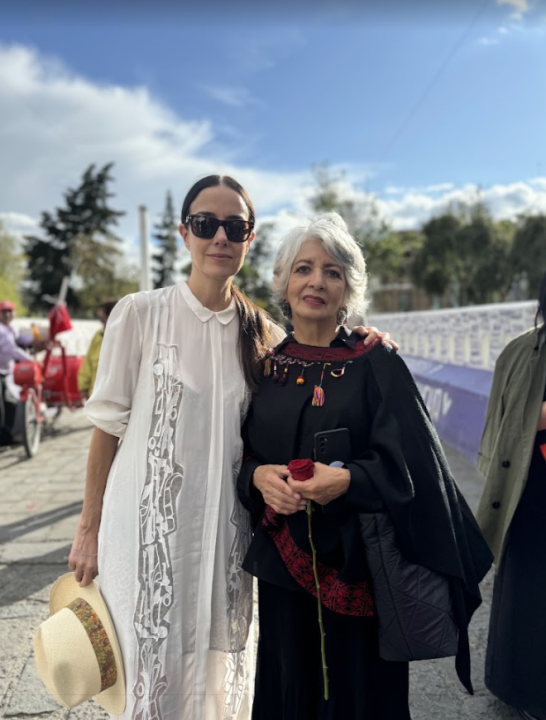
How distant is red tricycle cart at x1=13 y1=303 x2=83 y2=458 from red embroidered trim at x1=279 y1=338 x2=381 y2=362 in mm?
5874

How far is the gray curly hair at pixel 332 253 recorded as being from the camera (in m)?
1.88

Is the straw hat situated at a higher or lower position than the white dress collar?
lower

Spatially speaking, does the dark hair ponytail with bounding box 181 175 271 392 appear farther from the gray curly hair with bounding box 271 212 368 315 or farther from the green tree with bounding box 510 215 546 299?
the green tree with bounding box 510 215 546 299

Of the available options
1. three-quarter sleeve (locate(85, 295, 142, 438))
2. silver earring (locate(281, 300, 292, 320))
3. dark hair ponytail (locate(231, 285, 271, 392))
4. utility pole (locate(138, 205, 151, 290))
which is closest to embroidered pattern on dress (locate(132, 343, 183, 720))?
three-quarter sleeve (locate(85, 295, 142, 438))

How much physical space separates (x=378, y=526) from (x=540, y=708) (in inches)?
51.0

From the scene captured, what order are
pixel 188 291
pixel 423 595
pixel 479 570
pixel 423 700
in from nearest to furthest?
pixel 423 595 < pixel 479 570 < pixel 188 291 < pixel 423 700

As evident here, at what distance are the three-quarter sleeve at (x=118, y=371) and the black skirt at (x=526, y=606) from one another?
160 centimetres

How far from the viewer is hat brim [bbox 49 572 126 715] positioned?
180 centimetres

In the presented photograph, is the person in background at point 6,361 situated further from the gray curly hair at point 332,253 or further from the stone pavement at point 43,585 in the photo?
the gray curly hair at point 332,253

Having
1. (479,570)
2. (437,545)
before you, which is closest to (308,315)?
→ (437,545)

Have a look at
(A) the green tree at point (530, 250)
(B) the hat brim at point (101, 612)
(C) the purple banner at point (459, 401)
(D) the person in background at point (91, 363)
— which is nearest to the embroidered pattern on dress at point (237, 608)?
(B) the hat brim at point (101, 612)

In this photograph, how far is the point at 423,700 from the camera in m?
2.60

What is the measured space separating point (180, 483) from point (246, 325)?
574 millimetres

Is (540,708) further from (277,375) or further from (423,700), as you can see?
(277,375)
